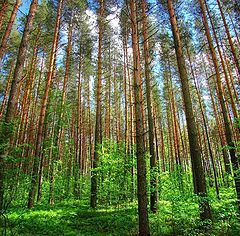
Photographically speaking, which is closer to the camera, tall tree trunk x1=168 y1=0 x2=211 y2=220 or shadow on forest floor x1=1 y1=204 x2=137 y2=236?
tall tree trunk x1=168 y1=0 x2=211 y2=220

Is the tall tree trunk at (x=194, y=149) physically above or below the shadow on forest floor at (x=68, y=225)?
above

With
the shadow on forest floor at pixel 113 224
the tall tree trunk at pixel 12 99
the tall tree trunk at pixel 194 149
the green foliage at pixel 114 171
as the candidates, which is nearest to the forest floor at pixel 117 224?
the shadow on forest floor at pixel 113 224

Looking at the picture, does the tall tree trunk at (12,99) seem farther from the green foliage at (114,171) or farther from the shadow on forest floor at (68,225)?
the green foliage at (114,171)

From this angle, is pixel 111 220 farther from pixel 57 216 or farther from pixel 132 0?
pixel 132 0

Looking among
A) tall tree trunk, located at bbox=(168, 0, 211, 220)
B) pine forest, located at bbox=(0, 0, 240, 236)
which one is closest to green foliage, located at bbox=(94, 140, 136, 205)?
pine forest, located at bbox=(0, 0, 240, 236)

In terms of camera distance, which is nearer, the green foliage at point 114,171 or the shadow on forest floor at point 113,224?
the shadow on forest floor at point 113,224

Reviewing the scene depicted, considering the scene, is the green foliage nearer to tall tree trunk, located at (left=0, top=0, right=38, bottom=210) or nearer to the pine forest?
the pine forest

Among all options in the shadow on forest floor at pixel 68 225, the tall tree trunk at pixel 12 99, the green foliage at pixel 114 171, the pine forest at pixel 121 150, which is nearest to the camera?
the tall tree trunk at pixel 12 99

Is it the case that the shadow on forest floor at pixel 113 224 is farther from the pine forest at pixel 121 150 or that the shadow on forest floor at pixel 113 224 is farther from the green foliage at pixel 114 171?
the green foliage at pixel 114 171

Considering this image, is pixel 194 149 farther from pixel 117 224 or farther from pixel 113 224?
pixel 113 224

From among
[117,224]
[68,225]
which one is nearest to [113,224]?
[117,224]

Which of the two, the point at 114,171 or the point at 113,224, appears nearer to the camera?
the point at 113,224

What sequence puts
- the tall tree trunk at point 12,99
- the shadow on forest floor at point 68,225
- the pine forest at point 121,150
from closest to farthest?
the tall tree trunk at point 12,99, the pine forest at point 121,150, the shadow on forest floor at point 68,225

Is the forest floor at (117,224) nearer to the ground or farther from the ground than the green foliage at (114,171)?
nearer to the ground
